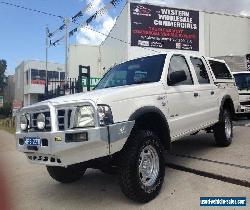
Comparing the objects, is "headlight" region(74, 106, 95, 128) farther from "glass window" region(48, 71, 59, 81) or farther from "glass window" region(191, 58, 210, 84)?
"glass window" region(48, 71, 59, 81)

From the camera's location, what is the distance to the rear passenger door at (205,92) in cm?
689

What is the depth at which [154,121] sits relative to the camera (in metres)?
5.49

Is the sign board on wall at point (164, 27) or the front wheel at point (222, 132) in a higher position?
the sign board on wall at point (164, 27)

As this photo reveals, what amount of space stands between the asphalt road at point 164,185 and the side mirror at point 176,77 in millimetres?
1485

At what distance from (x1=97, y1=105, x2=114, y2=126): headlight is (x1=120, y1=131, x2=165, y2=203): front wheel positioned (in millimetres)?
479

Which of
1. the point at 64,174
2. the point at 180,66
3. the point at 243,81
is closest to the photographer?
the point at 64,174

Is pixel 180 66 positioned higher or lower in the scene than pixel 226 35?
lower

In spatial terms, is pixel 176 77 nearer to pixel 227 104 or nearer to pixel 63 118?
pixel 63 118

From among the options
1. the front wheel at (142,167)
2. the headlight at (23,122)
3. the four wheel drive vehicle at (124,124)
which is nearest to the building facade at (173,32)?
the four wheel drive vehicle at (124,124)

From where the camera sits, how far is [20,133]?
5.07m

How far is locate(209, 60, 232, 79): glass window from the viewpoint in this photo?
7902 mm

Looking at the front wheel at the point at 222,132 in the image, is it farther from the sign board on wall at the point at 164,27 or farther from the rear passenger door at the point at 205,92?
the sign board on wall at the point at 164,27

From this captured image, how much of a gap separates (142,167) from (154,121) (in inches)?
30.8

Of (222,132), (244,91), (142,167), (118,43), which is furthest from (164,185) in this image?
(118,43)
